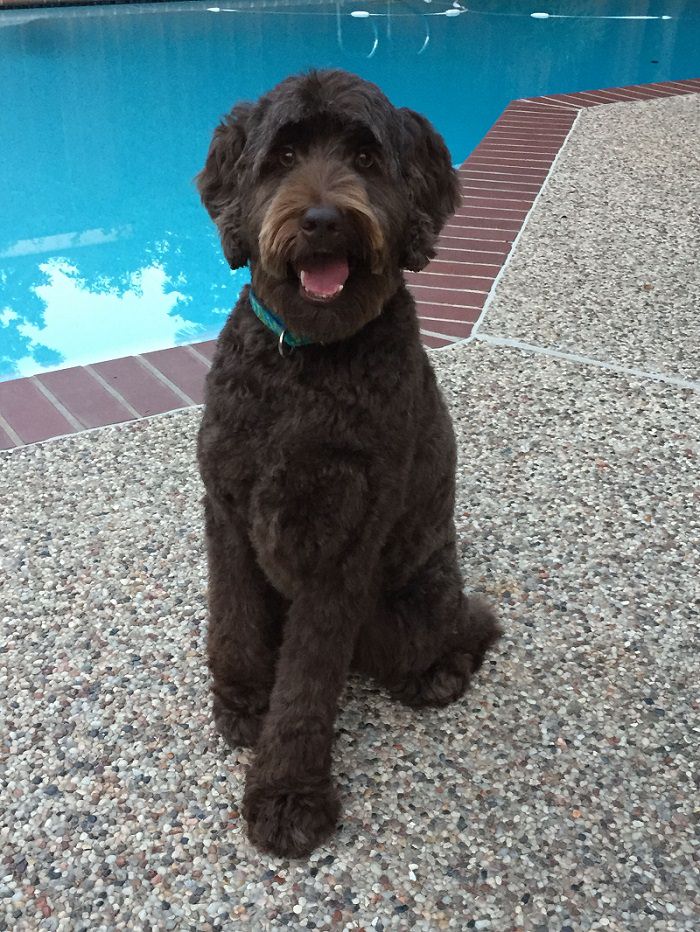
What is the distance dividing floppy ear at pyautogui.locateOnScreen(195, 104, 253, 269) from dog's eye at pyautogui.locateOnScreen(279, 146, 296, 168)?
0.13 metres

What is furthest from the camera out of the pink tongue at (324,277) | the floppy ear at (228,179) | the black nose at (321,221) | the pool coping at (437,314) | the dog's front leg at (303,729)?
the pool coping at (437,314)

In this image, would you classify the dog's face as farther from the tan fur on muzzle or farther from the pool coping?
the pool coping

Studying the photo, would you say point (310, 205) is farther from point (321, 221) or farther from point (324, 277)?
point (324, 277)

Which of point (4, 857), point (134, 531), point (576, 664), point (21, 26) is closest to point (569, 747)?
point (576, 664)

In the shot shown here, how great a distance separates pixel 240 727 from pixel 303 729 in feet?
1.04

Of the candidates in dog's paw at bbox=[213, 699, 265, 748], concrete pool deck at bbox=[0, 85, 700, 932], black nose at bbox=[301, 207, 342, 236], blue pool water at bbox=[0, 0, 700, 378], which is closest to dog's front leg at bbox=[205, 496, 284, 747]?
dog's paw at bbox=[213, 699, 265, 748]

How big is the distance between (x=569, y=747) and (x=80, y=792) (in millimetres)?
1271

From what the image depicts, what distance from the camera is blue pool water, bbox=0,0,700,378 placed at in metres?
6.53

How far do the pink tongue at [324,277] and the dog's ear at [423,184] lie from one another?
214 mm

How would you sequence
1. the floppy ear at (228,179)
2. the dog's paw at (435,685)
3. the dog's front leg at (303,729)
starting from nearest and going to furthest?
1. the floppy ear at (228,179)
2. the dog's front leg at (303,729)
3. the dog's paw at (435,685)

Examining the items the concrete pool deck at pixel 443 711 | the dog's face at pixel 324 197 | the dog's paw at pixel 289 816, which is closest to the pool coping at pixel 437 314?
the concrete pool deck at pixel 443 711

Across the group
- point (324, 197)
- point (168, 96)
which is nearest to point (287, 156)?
point (324, 197)

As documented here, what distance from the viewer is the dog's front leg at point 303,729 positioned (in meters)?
2.07

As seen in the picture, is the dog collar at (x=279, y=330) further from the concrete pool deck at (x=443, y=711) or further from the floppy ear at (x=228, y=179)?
the concrete pool deck at (x=443, y=711)
